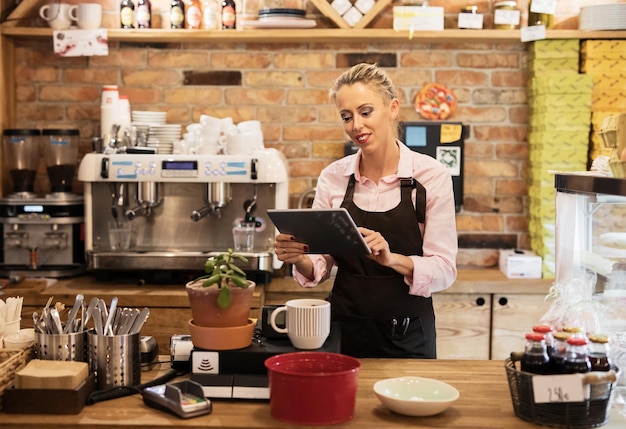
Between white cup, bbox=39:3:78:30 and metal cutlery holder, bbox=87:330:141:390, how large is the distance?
8.05 feet

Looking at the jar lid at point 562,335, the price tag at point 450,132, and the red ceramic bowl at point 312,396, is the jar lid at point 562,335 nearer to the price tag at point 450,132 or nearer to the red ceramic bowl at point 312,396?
the red ceramic bowl at point 312,396

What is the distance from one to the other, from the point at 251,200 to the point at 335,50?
0.95m

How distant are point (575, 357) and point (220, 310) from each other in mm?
802

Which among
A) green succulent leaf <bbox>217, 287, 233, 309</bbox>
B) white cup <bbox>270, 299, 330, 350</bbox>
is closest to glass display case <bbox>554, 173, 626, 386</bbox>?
white cup <bbox>270, 299, 330, 350</bbox>

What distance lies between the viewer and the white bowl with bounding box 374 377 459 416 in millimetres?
1850

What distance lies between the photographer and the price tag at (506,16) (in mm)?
4047

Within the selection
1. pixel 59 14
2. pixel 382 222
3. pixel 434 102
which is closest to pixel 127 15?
pixel 59 14

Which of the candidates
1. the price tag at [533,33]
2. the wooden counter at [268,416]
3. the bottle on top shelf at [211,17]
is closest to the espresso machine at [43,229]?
the bottle on top shelf at [211,17]

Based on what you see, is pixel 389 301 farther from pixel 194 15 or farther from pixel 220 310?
pixel 194 15

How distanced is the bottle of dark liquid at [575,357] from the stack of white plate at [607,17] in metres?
2.52

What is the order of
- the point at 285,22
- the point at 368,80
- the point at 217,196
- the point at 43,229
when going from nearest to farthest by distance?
the point at 368,80 → the point at 217,196 → the point at 43,229 → the point at 285,22

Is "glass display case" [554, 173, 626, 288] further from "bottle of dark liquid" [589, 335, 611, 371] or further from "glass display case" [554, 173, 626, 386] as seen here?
"bottle of dark liquid" [589, 335, 611, 371]

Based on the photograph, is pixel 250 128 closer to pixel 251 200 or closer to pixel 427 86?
pixel 251 200

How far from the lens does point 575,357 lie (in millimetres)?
1779
